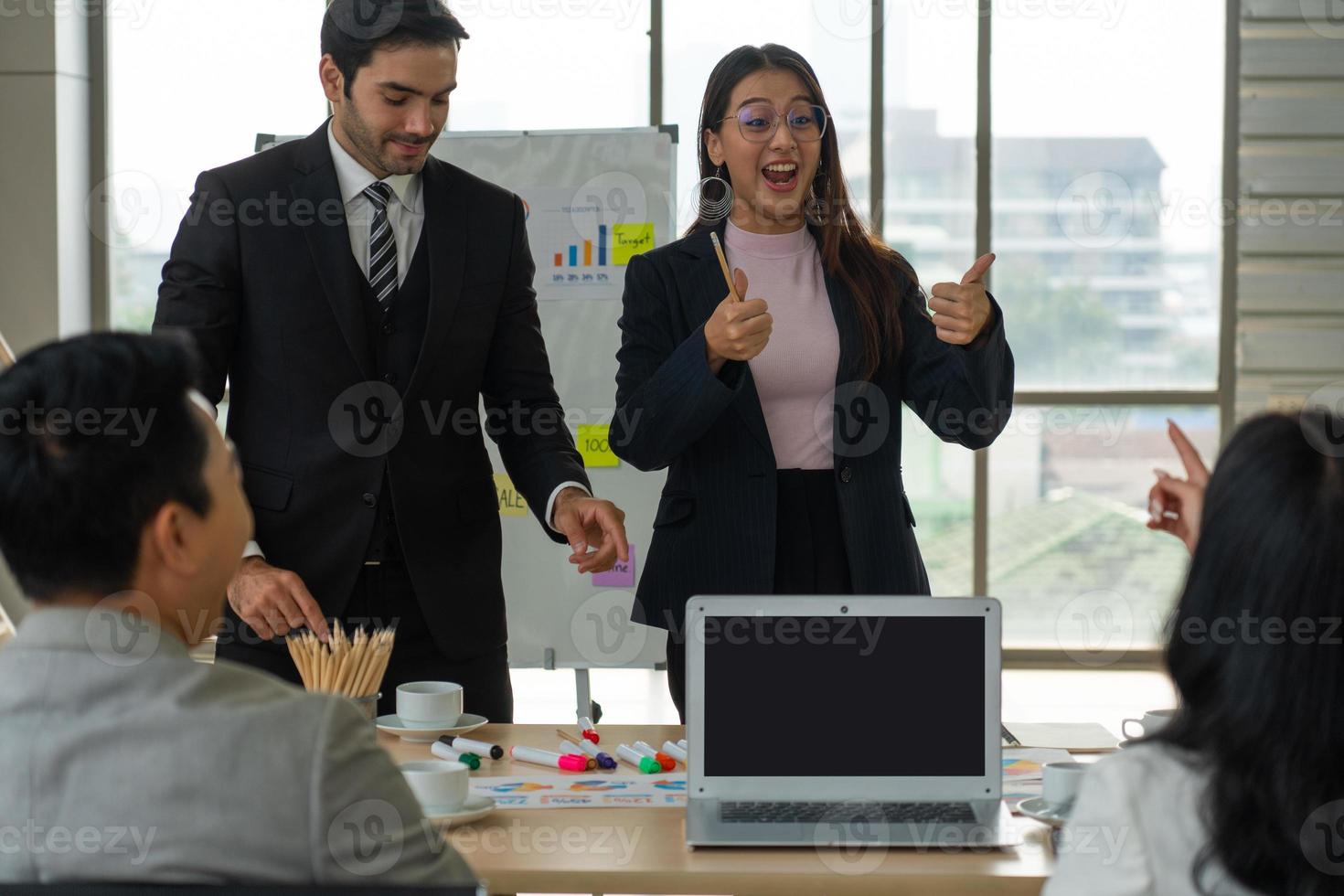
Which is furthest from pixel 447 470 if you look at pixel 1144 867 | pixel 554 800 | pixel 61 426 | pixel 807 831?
pixel 1144 867

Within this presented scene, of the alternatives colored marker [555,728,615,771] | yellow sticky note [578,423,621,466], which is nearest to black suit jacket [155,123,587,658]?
colored marker [555,728,615,771]

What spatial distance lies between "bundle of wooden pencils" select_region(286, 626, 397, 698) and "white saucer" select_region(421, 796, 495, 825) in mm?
286

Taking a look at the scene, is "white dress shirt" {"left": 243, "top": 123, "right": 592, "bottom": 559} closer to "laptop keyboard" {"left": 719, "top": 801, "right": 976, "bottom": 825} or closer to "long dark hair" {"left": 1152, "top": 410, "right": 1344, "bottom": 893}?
"laptop keyboard" {"left": 719, "top": 801, "right": 976, "bottom": 825}

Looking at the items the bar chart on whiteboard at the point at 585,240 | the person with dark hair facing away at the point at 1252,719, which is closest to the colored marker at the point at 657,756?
the person with dark hair facing away at the point at 1252,719

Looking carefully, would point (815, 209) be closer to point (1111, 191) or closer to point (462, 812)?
point (462, 812)

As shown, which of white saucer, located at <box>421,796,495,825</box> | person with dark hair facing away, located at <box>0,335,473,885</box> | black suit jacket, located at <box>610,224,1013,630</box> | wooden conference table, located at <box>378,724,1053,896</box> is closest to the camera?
person with dark hair facing away, located at <box>0,335,473,885</box>

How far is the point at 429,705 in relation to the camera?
1988 mm

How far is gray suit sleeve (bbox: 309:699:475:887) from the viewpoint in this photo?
1.06m

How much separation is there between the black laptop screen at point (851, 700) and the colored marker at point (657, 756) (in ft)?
0.69

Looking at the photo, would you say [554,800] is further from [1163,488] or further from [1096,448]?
[1096,448]

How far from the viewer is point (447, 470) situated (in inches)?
90.3

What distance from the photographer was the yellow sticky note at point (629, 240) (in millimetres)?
4273

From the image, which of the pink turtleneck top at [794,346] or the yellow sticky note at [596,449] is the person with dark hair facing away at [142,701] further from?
the yellow sticky note at [596,449]

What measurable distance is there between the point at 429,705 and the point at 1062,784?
0.92m
